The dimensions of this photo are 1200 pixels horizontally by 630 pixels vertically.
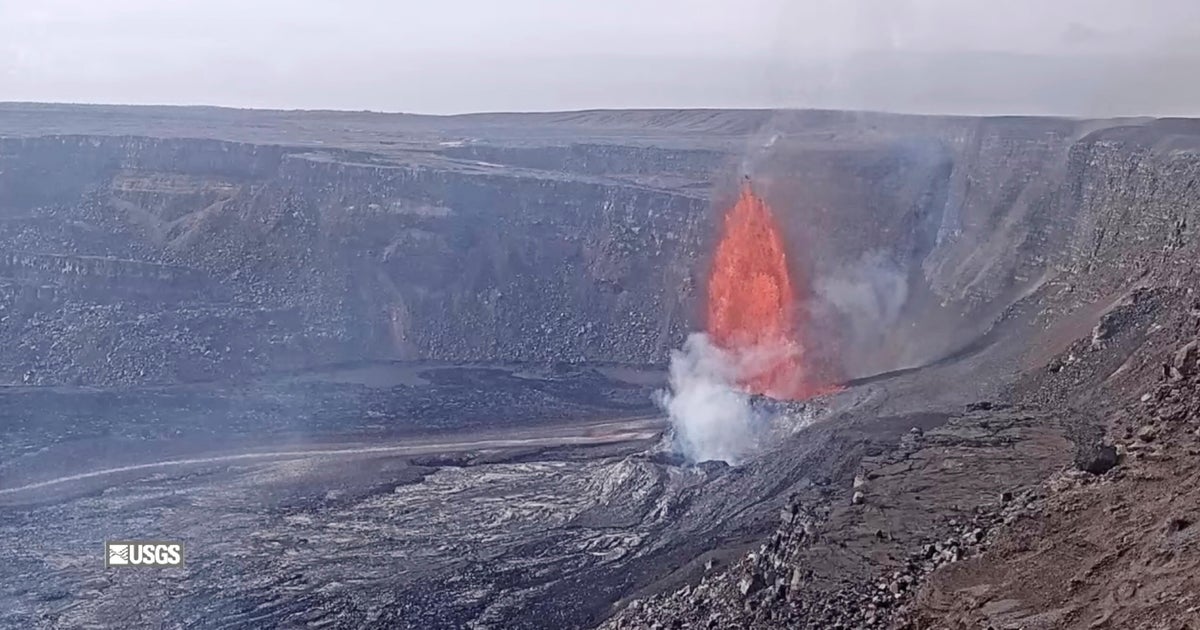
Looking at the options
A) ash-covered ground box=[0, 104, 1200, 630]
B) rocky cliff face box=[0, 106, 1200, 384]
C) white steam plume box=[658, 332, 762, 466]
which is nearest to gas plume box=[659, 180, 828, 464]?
white steam plume box=[658, 332, 762, 466]

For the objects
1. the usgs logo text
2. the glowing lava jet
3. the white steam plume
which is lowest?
the usgs logo text

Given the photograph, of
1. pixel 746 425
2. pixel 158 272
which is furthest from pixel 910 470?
pixel 158 272

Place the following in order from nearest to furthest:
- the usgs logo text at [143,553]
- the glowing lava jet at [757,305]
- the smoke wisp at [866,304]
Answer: the usgs logo text at [143,553] < the glowing lava jet at [757,305] < the smoke wisp at [866,304]

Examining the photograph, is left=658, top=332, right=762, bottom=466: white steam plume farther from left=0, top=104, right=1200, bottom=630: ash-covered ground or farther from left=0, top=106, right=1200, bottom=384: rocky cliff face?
left=0, top=106, right=1200, bottom=384: rocky cliff face

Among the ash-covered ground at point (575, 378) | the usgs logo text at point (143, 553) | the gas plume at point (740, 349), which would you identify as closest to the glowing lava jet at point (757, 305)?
the gas plume at point (740, 349)

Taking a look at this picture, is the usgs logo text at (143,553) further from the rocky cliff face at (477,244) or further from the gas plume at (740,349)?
the rocky cliff face at (477,244)

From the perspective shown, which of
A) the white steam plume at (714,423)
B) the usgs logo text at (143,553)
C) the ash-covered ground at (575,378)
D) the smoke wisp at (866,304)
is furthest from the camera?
the smoke wisp at (866,304)
